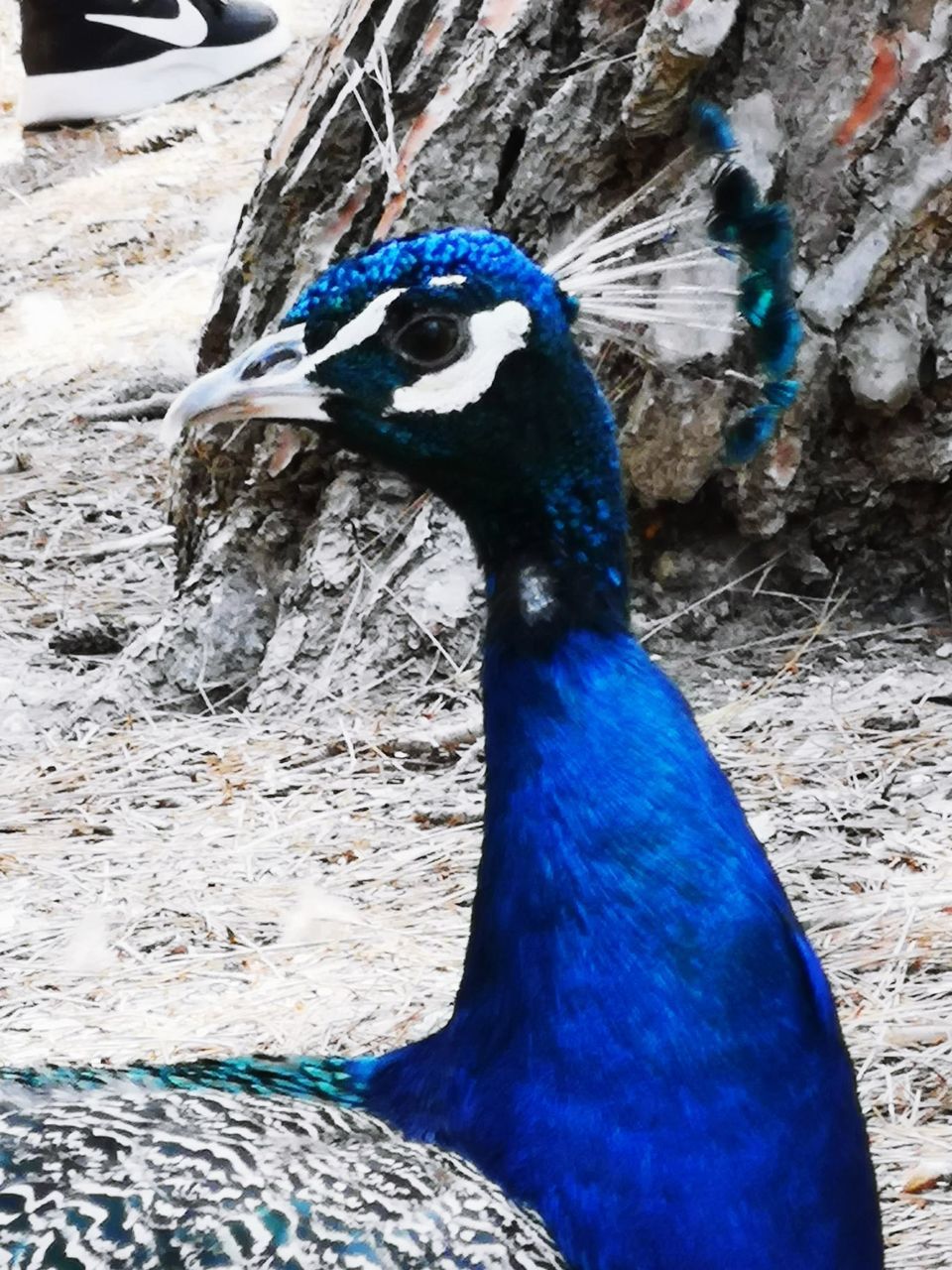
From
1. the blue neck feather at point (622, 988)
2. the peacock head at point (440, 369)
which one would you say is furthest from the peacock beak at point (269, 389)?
the blue neck feather at point (622, 988)

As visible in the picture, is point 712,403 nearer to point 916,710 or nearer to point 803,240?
point 803,240

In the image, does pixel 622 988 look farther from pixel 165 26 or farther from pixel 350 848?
pixel 165 26

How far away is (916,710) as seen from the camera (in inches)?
84.1

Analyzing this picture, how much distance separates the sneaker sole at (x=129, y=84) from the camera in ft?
17.7

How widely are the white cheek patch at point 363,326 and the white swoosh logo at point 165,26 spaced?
14.6 ft

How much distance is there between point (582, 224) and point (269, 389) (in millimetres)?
1042

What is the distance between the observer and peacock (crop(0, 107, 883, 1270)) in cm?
115

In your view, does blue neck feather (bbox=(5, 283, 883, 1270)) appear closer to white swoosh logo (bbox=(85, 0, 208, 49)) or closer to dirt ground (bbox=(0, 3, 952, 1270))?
dirt ground (bbox=(0, 3, 952, 1270))

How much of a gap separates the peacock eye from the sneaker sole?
4.47 metres

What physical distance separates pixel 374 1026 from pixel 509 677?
0.67 m

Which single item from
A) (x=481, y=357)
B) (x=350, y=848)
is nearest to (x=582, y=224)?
(x=350, y=848)

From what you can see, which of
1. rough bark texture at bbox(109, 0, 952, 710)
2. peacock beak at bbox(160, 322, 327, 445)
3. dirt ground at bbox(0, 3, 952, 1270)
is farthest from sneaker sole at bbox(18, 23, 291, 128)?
peacock beak at bbox(160, 322, 327, 445)

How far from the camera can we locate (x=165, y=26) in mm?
5348

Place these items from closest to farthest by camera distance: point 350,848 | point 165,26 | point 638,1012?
point 638,1012 → point 350,848 → point 165,26
